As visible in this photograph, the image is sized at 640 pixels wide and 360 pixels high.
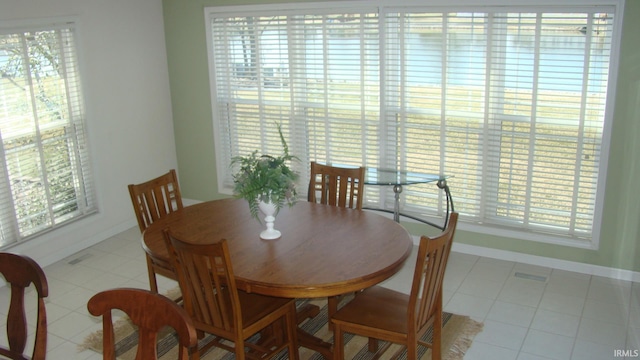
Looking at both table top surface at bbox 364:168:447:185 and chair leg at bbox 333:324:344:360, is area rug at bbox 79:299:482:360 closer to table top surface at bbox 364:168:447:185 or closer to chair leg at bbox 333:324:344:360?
chair leg at bbox 333:324:344:360

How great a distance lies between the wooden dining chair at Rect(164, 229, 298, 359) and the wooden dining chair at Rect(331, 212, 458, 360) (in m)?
0.33

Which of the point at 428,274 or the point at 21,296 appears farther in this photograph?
the point at 428,274

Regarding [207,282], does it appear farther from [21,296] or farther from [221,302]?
[21,296]

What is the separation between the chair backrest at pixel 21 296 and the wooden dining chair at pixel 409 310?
1366mm

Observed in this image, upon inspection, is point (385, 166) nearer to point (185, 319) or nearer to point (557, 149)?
point (557, 149)

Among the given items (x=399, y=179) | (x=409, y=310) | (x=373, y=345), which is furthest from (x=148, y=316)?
(x=399, y=179)

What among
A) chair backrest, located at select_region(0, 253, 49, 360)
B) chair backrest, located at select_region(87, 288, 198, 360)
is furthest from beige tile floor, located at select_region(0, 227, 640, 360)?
chair backrest, located at select_region(87, 288, 198, 360)

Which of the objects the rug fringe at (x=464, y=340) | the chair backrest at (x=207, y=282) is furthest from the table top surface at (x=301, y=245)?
the rug fringe at (x=464, y=340)

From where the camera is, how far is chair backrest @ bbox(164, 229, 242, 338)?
277 centimetres

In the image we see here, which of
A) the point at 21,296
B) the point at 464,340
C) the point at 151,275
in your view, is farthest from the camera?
the point at 151,275

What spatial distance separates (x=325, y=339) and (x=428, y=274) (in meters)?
1.14

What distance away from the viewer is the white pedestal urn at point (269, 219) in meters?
3.29

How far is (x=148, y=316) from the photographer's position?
2.05m

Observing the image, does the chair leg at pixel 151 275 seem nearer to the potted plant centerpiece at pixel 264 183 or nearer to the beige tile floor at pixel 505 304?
the beige tile floor at pixel 505 304
